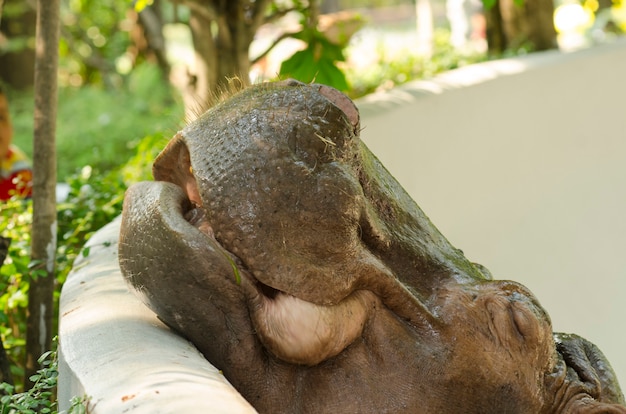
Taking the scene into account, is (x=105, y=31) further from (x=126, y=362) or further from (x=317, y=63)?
(x=126, y=362)

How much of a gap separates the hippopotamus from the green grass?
7.06 meters

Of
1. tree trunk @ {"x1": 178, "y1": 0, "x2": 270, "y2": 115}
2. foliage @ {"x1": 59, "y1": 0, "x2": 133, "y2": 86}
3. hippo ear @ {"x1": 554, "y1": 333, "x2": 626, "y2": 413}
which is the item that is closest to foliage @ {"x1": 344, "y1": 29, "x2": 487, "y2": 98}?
tree trunk @ {"x1": 178, "y1": 0, "x2": 270, "y2": 115}

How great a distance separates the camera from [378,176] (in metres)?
2.01

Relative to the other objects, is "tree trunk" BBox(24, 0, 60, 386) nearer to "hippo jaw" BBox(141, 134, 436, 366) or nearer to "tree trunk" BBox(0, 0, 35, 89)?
"hippo jaw" BBox(141, 134, 436, 366)

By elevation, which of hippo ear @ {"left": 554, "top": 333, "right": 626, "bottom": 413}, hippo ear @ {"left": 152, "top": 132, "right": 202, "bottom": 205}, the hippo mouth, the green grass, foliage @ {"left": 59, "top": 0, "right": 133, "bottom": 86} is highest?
hippo ear @ {"left": 152, "top": 132, "right": 202, "bottom": 205}

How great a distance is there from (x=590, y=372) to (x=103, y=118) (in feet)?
30.5

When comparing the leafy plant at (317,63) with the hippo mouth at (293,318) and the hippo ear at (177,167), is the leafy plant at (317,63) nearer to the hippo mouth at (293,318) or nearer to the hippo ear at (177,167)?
the hippo ear at (177,167)

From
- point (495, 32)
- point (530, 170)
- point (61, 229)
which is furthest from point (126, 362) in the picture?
point (495, 32)

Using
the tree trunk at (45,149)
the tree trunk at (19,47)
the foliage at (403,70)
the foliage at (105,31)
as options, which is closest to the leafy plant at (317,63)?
the tree trunk at (45,149)

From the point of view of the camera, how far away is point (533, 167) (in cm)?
566

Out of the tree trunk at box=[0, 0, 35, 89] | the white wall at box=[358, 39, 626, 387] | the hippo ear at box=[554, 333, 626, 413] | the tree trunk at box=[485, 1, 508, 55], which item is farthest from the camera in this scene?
the tree trunk at box=[0, 0, 35, 89]

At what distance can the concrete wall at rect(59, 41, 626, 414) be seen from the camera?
15.8 ft

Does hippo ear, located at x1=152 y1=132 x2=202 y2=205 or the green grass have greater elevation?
hippo ear, located at x1=152 y1=132 x2=202 y2=205

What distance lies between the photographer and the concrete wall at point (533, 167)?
482 centimetres
